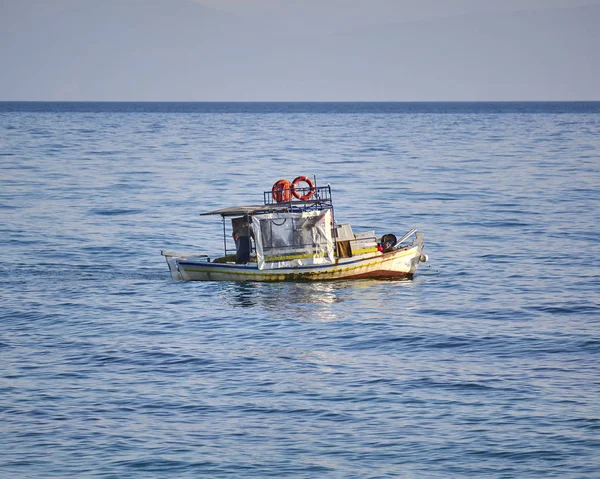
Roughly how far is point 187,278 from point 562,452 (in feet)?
81.4

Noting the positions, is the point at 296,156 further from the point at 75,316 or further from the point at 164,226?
the point at 75,316

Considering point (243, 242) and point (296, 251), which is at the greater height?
point (243, 242)

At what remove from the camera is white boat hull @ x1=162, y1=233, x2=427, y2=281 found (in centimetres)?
4253

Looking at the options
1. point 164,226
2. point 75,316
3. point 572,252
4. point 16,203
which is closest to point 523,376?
point 75,316

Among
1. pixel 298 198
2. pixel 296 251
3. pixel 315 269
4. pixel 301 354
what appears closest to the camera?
pixel 301 354

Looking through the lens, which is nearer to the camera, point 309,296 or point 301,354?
point 301,354

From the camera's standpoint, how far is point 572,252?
53.3m

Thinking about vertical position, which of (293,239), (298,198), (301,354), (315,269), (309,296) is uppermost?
(298,198)

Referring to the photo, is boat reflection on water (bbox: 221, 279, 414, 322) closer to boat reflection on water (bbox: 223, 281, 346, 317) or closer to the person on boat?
boat reflection on water (bbox: 223, 281, 346, 317)

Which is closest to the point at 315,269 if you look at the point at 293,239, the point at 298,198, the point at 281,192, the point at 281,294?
the point at 293,239

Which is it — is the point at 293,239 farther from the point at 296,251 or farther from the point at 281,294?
the point at 281,294

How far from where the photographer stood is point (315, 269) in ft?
140

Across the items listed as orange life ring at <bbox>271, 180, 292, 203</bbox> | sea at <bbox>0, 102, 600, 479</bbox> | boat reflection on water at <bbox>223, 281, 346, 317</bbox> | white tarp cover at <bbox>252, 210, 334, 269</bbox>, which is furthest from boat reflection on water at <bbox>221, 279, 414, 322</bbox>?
orange life ring at <bbox>271, 180, 292, 203</bbox>

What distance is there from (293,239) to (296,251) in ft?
1.97
